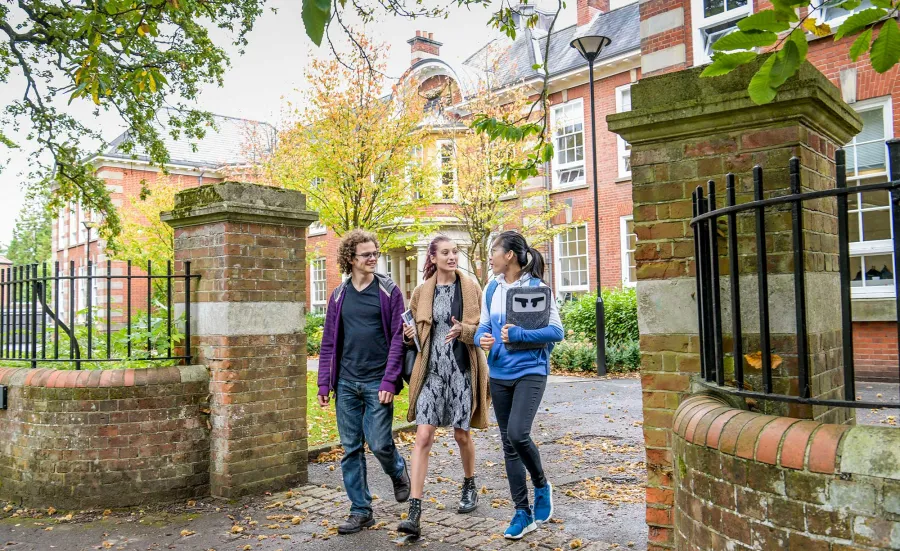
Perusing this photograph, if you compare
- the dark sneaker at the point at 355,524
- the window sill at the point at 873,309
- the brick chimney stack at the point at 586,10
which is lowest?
the dark sneaker at the point at 355,524

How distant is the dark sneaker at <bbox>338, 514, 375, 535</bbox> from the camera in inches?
181

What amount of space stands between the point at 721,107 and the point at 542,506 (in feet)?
9.21

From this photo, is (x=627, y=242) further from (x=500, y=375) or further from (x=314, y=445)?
(x=500, y=375)

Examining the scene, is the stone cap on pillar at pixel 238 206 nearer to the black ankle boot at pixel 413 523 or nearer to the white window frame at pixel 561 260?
the black ankle boot at pixel 413 523

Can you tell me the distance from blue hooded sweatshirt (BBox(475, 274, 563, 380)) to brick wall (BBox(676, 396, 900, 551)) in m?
1.82

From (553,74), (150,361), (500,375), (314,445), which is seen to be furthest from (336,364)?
(553,74)

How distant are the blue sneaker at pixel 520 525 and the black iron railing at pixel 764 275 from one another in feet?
5.61

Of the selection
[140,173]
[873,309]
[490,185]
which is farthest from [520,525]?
[140,173]

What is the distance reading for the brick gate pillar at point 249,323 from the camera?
559 centimetres

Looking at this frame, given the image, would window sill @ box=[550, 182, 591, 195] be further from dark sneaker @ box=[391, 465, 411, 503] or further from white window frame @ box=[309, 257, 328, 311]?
dark sneaker @ box=[391, 465, 411, 503]

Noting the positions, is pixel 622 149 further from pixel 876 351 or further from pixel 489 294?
pixel 489 294

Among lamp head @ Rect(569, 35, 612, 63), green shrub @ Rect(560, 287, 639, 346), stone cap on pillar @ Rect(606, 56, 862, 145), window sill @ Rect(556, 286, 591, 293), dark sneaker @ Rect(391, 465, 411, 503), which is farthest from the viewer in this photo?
window sill @ Rect(556, 286, 591, 293)

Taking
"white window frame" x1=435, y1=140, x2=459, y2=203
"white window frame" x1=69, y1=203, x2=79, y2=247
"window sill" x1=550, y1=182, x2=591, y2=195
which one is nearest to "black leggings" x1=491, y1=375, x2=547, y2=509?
"white window frame" x1=435, y1=140, x2=459, y2=203

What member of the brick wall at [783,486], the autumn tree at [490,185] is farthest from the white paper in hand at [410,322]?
the autumn tree at [490,185]
